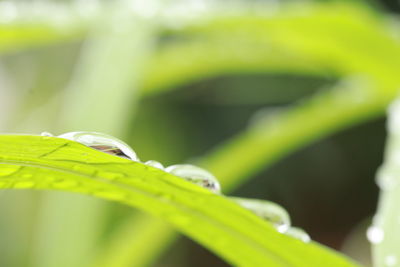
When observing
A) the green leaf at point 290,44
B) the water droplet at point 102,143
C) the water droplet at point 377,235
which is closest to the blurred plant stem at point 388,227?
the water droplet at point 377,235

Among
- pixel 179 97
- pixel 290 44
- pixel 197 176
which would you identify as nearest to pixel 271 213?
pixel 197 176

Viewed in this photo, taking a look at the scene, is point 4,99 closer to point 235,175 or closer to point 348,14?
point 235,175

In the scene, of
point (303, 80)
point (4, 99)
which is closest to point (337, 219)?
point (303, 80)

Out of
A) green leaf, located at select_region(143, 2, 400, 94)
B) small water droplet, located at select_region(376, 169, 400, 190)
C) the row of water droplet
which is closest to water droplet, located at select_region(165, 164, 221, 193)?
the row of water droplet

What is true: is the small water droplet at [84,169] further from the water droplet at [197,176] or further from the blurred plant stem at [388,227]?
the blurred plant stem at [388,227]

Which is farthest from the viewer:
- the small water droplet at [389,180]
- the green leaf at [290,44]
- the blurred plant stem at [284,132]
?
the blurred plant stem at [284,132]

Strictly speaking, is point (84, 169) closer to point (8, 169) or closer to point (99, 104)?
point (8, 169)
